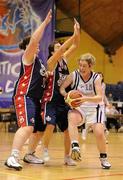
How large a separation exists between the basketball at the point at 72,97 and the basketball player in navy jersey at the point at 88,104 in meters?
0.08

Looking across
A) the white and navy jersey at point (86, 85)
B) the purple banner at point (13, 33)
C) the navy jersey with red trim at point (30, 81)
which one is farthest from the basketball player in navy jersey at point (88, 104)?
the purple banner at point (13, 33)

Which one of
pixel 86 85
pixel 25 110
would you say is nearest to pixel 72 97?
pixel 86 85

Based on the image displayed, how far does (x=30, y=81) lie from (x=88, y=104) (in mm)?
870

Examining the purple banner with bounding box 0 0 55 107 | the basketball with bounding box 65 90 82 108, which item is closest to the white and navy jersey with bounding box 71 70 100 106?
the basketball with bounding box 65 90 82 108

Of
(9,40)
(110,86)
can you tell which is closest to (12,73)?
(9,40)

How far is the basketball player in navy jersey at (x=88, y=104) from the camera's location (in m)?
6.17

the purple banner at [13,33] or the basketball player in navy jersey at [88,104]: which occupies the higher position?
the purple banner at [13,33]

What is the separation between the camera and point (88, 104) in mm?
6340

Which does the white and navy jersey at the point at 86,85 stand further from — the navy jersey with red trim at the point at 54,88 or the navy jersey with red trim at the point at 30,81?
the navy jersey with red trim at the point at 30,81

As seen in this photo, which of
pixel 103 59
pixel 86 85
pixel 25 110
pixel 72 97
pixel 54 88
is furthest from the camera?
pixel 103 59

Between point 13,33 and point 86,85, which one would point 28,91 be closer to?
point 86,85

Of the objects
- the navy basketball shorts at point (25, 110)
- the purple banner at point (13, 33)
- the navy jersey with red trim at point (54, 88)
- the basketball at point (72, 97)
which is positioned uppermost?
the purple banner at point (13, 33)

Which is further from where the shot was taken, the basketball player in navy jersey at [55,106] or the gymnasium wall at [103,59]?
the gymnasium wall at [103,59]

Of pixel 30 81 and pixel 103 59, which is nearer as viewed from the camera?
pixel 30 81
